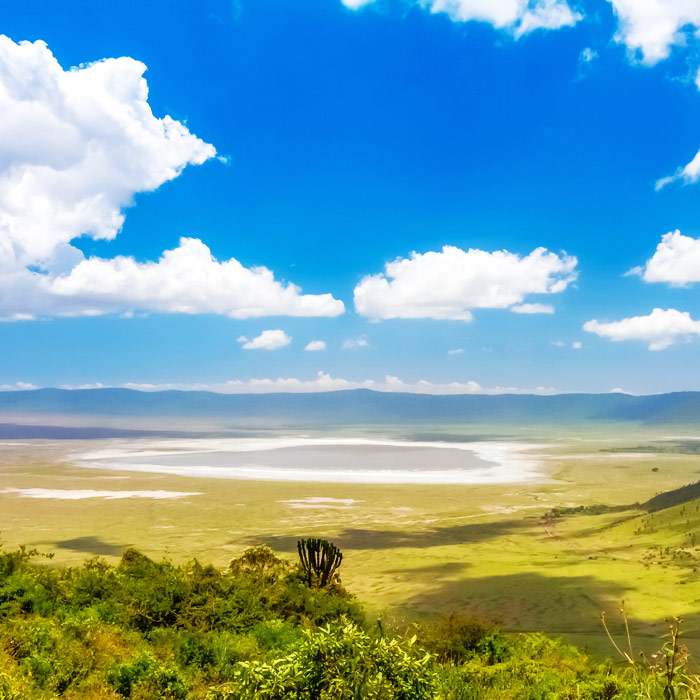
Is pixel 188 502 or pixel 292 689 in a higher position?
pixel 292 689

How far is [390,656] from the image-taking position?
654cm

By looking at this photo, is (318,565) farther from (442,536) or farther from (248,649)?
(442,536)

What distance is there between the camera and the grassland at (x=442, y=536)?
19.0m

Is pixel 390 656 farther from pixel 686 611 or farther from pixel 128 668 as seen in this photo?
Result: pixel 686 611

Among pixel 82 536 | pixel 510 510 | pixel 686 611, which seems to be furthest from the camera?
pixel 510 510

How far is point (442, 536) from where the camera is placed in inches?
1235

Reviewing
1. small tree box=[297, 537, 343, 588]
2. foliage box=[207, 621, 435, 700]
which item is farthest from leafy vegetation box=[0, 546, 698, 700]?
small tree box=[297, 537, 343, 588]

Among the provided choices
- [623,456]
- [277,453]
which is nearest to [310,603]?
[277,453]

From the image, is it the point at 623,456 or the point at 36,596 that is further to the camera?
the point at 623,456

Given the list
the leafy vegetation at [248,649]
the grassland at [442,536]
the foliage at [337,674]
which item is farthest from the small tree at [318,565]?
the foliage at [337,674]

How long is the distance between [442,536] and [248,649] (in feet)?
69.7

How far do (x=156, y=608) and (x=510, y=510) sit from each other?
29710 mm

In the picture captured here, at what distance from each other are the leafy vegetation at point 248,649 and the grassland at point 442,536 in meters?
3.52

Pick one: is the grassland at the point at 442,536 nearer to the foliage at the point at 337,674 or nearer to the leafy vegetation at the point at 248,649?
the leafy vegetation at the point at 248,649
